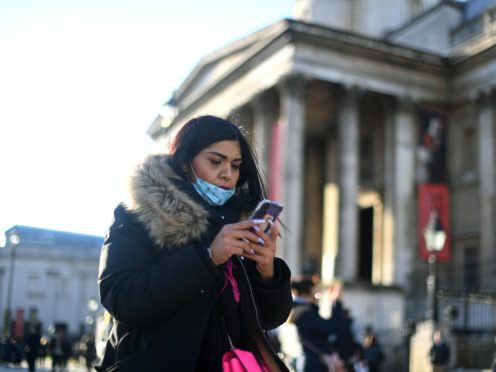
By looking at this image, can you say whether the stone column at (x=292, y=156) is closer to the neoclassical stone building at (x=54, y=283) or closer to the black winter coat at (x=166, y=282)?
the black winter coat at (x=166, y=282)

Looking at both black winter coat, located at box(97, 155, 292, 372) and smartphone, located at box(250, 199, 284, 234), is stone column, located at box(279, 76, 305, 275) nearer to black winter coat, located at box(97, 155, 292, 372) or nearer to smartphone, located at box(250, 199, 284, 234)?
black winter coat, located at box(97, 155, 292, 372)

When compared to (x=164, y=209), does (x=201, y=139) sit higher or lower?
higher

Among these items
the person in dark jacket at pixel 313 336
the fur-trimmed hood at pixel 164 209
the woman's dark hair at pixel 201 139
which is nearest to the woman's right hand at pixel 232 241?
the fur-trimmed hood at pixel 164 209

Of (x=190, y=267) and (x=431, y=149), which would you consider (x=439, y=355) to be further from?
(x=190, y=267)

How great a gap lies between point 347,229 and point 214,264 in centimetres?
2722

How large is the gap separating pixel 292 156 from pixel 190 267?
2679 centimetres

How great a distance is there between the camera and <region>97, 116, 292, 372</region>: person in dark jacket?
2.72 metres

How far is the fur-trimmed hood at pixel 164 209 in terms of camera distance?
2896mm

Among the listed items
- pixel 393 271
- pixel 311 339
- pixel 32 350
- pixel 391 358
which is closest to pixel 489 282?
pixel 393 271

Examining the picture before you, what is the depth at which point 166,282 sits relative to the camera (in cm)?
269

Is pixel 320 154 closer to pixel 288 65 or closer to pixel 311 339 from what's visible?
pixel 288 65

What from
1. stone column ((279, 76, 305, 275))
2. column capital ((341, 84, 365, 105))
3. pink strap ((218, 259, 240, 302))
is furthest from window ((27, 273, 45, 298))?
pink strap ((218, 259, 240, 302))

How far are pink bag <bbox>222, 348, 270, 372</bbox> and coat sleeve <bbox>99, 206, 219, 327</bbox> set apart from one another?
232mm

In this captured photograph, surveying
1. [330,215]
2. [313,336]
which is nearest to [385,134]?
[330,215]
